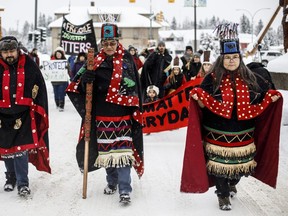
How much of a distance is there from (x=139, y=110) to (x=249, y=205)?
152 cm

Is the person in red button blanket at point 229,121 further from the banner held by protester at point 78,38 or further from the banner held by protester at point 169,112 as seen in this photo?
the banner held by protester at point 78,38

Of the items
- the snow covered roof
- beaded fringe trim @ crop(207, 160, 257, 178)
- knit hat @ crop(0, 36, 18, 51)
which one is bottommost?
beaded fringe trim @ crop(207, 160, 257, 178)

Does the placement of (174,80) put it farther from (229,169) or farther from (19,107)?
(229,169)

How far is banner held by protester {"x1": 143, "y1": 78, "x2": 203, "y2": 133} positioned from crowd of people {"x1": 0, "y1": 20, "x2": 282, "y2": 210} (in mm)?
3028

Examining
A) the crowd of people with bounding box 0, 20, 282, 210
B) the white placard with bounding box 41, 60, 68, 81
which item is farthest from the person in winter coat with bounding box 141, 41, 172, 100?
the crowd of people with bounding box 0, 20, 282, 210

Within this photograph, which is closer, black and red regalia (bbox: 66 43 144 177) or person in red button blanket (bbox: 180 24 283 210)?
person in red button blanket (bbox: 180 24 283 210)

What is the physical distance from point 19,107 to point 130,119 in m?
1.19

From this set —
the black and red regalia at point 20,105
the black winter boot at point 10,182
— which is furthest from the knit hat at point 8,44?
the black winter boot at point 10,182

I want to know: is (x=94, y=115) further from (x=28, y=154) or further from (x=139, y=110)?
(x=28, y=154)

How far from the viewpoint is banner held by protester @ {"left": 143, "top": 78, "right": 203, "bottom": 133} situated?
8703mm

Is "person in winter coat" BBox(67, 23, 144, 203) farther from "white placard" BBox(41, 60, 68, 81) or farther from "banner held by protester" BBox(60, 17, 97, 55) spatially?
"banner held by protester" BBox(60, 17, 97, 55)

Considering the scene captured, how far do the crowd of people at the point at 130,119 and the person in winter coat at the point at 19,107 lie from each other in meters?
0.01

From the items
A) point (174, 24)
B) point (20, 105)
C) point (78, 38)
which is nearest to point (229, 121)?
point (20, 105)

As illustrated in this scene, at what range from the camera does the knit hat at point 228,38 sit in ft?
15.5
